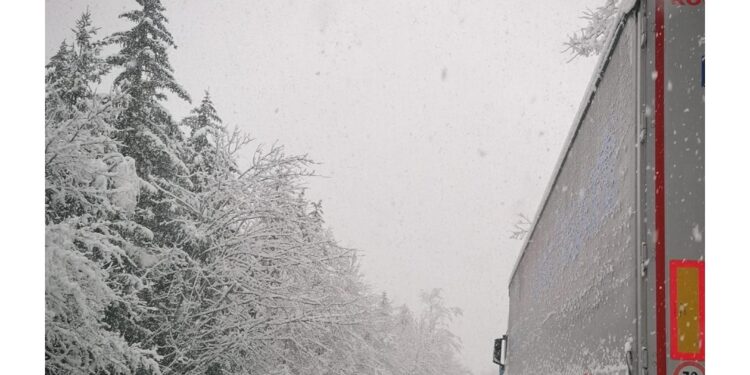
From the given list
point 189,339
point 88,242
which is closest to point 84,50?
point 88,242

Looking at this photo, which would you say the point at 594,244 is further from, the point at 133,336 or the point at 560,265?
the point at 133,336

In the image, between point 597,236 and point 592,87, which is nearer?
point 597,236

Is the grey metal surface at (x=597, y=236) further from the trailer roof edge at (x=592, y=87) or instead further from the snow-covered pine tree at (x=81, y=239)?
the snow-covered pine tree at (x=81, y=239)

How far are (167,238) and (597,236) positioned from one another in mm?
11568

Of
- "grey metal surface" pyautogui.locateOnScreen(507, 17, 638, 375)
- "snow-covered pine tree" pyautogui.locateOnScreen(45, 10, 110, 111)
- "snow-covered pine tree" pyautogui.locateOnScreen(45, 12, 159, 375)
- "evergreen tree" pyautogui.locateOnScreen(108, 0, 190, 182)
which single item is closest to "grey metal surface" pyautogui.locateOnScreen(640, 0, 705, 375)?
"grey metal surface" pyautogui.locateOnScreen(507, 17, 638, 375)

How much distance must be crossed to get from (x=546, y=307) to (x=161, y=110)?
40.1 feet

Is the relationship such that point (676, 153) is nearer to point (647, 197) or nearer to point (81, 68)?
point (647, 197)

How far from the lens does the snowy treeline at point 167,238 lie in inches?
357

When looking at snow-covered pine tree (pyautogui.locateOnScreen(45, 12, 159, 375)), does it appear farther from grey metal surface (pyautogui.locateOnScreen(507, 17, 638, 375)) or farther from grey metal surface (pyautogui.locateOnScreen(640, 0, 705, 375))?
grey metal surface (pyautogui.locateOnScreen(640, 0, 705, 375))

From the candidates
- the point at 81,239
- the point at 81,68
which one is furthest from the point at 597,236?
the point at 81,68

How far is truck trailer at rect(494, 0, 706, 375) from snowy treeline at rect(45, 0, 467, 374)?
21.9ft

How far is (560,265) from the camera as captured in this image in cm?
567

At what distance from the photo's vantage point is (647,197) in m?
3.03

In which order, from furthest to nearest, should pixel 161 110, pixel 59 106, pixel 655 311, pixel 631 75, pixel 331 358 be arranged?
pixel 331 358
pixel 161 110
pixel 59 106
pixel 631 75
pixel 655 311
